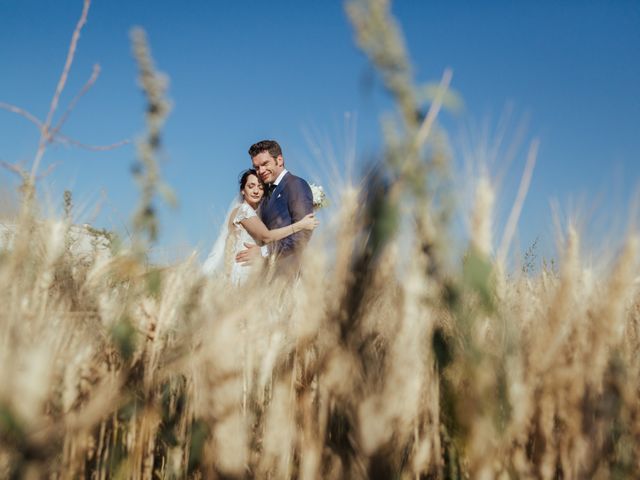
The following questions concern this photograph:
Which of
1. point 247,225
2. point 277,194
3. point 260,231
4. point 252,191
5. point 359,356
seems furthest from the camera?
point 252,191

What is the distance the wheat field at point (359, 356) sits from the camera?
2.79ft

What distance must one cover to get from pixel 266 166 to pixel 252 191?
0.88 feet

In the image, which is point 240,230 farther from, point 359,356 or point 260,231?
point 359,356

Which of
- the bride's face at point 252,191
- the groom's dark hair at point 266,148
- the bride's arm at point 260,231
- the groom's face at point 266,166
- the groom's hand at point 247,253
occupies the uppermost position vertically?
the groom's dark hair at point 266,148

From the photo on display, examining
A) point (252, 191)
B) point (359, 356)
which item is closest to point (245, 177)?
point (252, 191)

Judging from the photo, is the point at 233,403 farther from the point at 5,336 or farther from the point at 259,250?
the point at 259,250

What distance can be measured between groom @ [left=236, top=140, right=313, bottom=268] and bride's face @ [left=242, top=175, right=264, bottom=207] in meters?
0.08

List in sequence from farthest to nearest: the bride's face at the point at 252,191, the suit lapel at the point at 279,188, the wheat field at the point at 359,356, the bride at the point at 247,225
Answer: the bride's face at the point at 252,191, the suit lapel at the point at 279,188, the bride at the point at 247,225, the wheat field at the point at 359,356

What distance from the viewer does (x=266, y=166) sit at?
169 inches

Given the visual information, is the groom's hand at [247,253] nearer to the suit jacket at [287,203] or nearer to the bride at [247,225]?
the bride at [247,225]

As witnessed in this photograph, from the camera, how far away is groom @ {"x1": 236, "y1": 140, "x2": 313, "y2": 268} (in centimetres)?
405

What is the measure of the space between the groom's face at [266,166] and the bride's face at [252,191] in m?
0.14

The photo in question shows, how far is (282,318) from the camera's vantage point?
1668mm

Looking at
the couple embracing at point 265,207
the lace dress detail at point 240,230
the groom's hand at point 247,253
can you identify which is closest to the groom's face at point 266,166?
the couple embracing at point 265,207
